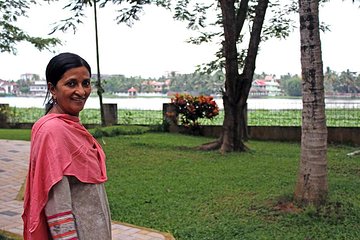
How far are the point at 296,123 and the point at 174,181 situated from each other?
6791 millimetres

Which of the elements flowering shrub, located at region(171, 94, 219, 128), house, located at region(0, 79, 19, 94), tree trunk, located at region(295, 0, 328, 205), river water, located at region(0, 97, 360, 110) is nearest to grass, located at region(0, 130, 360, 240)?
tree trunk, located at region(295, 0, 328, 205)

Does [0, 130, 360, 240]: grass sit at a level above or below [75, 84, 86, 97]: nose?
below

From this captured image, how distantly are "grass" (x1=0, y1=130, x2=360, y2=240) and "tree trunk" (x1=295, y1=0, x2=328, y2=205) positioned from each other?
20cm

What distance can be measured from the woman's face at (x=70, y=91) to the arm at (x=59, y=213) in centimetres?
29

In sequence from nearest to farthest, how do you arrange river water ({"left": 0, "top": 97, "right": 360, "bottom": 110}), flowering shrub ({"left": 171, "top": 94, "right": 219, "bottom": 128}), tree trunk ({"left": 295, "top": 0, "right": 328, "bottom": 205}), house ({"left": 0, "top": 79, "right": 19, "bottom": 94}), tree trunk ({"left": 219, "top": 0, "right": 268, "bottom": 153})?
tree trunk ({"left": 295, "top": 0, "right": 328, "bottom": 205}) < tree trunk ({"left": 219, "top": 0, "right": 268, "bottom": 153}) < river water ({"left": 0, "top": 97, "right": 360, "bottom": 110}) < flowering shrub ({"left": 171, "top": 94, "right": 219, "bottom": 128}) < house ({"left": 0, "top": 79, "right": 19, "bottom": 94})

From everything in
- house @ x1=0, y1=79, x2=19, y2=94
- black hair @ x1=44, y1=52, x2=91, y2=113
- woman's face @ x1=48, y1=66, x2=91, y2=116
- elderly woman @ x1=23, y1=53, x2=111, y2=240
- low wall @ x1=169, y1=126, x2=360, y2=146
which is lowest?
low wall @ x1=169, y1=126, x2=360, y2=146

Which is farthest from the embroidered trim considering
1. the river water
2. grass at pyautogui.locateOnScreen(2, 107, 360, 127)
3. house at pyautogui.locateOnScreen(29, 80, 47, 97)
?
grass at pyautogui.locateOnScreen(2, 107, 360, 127)

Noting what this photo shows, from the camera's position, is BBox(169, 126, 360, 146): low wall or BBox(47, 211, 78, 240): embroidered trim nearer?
BBox(47, 211, 78, 240): embroidered trim

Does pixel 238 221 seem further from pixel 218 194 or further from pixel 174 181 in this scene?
pixel 174 181

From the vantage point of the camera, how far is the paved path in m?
3.82

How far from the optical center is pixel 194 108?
12.7 metres

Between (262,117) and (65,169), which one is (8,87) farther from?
(65,169)

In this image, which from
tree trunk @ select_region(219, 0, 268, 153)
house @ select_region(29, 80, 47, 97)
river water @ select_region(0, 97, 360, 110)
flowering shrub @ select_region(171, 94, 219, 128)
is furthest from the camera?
flowering shrub @ select_region(171, 94, 219, 128)

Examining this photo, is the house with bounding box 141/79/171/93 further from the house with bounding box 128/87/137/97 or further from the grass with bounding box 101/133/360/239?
the grass with bounding box 101/133/360/239
